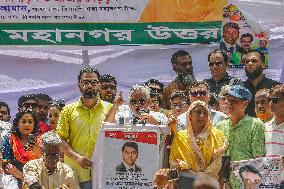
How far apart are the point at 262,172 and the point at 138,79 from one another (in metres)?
3.92

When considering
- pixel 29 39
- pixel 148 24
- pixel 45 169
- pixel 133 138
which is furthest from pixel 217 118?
pixel 29 39

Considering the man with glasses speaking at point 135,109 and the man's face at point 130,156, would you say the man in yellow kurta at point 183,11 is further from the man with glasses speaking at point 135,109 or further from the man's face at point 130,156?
the man's face at point 130,156

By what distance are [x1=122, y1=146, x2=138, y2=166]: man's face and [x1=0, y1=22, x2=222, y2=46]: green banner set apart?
3610 millimetres

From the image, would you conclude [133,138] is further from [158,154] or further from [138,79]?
[138,79]

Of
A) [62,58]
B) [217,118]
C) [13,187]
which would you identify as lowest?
[13,187]

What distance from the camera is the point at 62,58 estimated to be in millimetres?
10766

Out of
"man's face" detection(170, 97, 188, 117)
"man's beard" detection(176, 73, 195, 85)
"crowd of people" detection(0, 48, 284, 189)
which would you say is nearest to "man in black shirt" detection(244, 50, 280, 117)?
"crowd of people" detection(0, 48, 284, 189)

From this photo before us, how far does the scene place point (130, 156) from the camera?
705 cm

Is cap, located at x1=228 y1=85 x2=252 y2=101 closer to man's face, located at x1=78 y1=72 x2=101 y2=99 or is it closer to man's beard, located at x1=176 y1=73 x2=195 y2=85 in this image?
man's face, located at x1=78 y1=72 x2=101 y2=99

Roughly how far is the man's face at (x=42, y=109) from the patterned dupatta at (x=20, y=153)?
2.86ft

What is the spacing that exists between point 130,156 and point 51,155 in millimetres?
773

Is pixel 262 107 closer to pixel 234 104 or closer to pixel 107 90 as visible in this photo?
pixel 234 104

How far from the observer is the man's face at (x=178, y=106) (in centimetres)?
844

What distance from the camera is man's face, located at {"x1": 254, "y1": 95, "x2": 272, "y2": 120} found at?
8.16 metres
